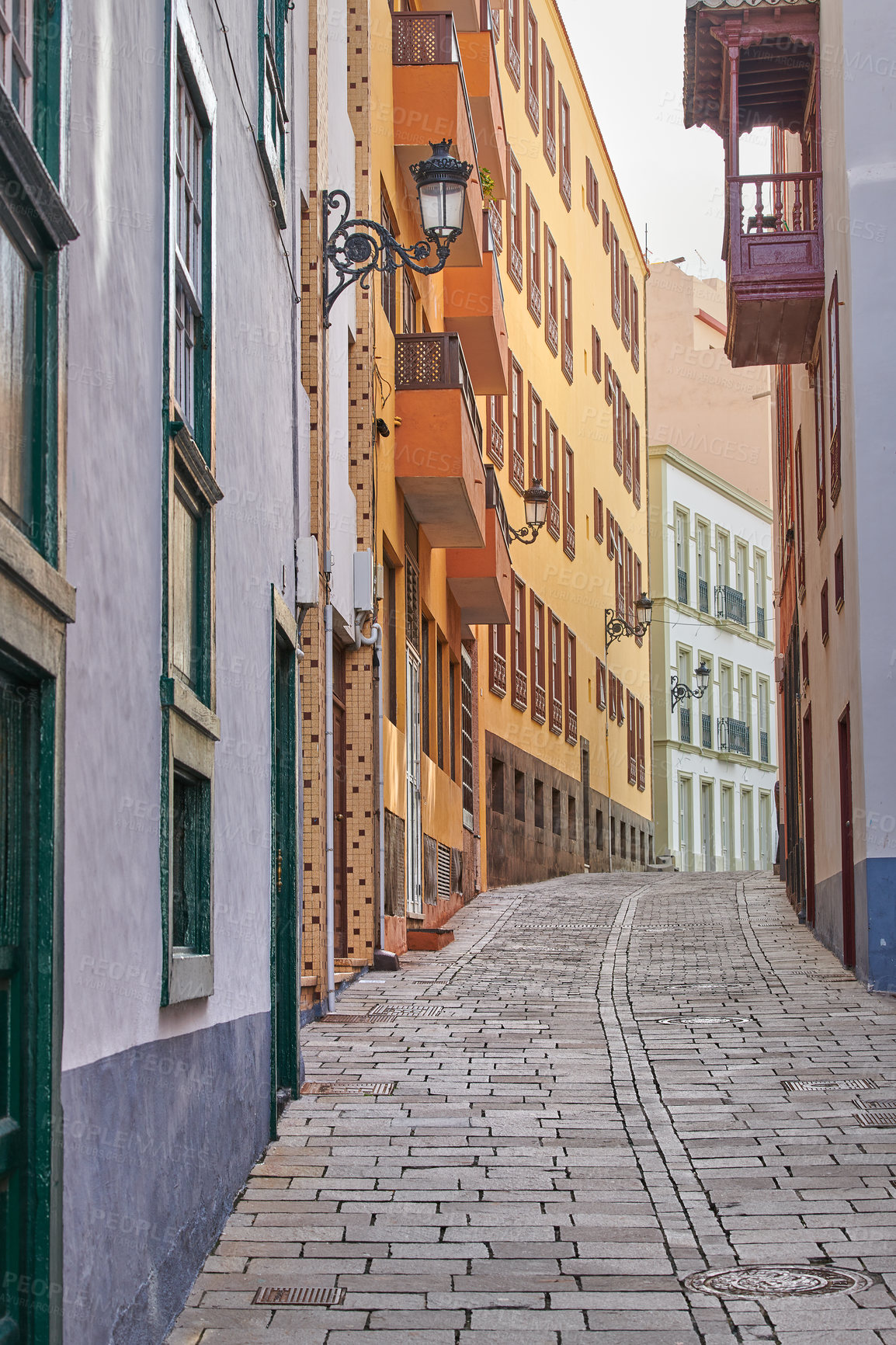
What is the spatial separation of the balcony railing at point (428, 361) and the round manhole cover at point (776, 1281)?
1246 centimetres

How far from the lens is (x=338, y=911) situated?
1499 centimetres

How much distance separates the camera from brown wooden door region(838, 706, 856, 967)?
1550 cm

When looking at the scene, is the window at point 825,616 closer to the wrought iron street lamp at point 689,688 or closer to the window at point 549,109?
the window at point 549,109

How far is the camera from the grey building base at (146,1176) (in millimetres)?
4125

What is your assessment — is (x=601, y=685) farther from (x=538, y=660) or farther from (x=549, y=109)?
(x=549, y=109)

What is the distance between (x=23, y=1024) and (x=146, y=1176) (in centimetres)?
132

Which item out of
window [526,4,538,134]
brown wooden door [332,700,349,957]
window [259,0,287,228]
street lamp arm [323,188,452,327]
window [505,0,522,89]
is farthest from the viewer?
window [526,4,538,134]

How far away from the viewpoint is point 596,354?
38.3 m

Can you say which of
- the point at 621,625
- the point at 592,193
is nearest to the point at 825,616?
the point at 621,625

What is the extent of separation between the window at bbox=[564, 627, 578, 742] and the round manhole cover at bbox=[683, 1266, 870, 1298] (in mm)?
28088

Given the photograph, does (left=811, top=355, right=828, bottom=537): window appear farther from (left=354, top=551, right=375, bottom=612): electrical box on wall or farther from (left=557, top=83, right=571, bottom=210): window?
(left=557, top=83, right=571, bottom=210): window

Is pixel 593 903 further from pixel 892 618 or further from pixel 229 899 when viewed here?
pixel 229 899

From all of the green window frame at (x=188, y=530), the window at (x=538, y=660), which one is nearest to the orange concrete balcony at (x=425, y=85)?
the green window frame at (x=188, y=530)

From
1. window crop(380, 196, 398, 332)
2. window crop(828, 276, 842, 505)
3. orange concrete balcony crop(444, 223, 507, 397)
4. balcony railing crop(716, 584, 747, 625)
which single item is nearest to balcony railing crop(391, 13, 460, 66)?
window crop(380, 196, 398, 332)
